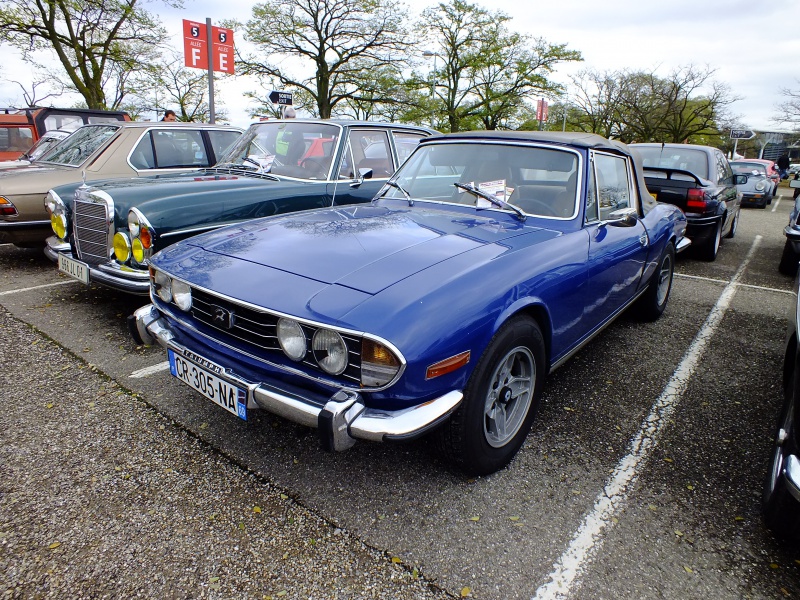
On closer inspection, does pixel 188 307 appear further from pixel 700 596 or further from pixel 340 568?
pixel 700 596

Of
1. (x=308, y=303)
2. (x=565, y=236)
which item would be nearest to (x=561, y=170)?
(x=565, y=236)

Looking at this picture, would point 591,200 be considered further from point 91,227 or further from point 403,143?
point 91,227

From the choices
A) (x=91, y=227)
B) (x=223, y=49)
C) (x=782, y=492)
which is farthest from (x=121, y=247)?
(x=223, y=49)

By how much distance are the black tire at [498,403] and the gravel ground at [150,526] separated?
0.55 metres

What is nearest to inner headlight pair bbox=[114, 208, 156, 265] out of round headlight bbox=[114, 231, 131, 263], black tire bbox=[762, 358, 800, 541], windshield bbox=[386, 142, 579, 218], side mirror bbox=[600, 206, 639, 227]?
round headlight bbox=[114, 231, 131, 263]

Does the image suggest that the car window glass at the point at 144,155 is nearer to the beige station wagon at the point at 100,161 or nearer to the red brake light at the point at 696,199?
the beige station wagon at the point at 100,161

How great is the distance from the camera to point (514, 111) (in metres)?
30.0

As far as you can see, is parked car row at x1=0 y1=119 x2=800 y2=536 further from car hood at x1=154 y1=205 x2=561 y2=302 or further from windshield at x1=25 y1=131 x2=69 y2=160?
windshield at x1=25 y1=131 x2=69 y2=160

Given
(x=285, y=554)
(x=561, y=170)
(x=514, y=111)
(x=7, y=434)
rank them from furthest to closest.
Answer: (x=514, y=111)
(x=561, y=170)
(x=7, y=434)
(x=285, y=554)

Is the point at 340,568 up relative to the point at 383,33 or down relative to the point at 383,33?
down

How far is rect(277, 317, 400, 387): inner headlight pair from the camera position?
6.06 ft

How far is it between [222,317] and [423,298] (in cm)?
92

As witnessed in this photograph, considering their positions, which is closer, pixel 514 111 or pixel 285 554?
pixel 285 554

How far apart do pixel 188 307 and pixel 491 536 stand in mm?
1720
